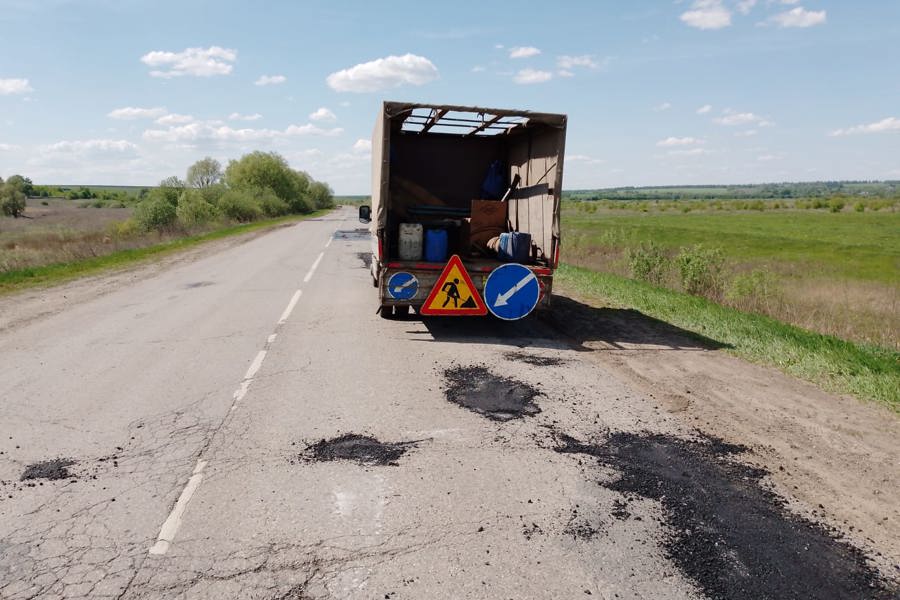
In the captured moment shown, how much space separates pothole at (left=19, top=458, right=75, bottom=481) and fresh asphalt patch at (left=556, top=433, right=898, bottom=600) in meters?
3.85

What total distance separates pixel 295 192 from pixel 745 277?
240ft

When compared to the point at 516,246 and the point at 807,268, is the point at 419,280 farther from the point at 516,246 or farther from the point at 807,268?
the point at 807,268

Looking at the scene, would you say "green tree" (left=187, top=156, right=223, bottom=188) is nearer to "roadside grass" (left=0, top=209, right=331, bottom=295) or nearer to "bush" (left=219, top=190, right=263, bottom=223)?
"bush" (left=219, top=190, right=263, bottom=223)

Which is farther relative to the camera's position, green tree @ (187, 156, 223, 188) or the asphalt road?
green tree @ (187, 156, 223, 188)

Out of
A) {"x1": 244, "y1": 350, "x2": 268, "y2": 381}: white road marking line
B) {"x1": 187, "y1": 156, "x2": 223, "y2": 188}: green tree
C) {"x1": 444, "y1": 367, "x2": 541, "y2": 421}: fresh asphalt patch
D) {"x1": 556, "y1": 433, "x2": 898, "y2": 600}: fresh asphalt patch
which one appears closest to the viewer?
{"x1": 556, "y1": 433, "x2": 898, "y2": 600}: fresh asphalt patch

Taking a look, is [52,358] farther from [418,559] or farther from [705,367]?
[705,367]

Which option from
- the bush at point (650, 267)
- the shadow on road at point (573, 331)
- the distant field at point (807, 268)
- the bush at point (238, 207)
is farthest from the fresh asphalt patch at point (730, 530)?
→ the bush at point (238, 207)

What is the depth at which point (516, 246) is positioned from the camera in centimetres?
956

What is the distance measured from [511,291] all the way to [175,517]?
5.89 metres

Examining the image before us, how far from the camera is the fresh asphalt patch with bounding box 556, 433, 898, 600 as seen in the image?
3086 mm

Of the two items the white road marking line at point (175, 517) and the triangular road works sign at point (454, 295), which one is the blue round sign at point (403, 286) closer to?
the triangular road works sign at point (454, 295)

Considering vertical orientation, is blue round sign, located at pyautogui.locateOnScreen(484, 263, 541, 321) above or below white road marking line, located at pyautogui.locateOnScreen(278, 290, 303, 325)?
above

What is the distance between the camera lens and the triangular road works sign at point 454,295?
8570mm

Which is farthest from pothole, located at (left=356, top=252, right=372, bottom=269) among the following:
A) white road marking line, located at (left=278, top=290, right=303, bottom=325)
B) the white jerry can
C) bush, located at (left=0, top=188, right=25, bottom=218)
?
bush, located at (left=0, top=188, right=25, bottom=218)
